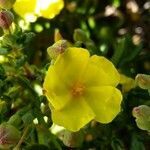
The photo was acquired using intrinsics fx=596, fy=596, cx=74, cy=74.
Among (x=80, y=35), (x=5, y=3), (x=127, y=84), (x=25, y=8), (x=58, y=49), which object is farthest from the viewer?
(x=25, y=8)

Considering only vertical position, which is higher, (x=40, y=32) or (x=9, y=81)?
(x=9, y=81)

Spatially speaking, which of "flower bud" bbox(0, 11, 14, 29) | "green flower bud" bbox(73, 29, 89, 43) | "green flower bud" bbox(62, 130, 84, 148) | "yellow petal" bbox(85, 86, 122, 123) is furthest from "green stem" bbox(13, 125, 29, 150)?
"green flower bud" bbox(73, 29, 89, 43)

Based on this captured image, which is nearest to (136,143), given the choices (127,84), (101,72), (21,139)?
(127,84)

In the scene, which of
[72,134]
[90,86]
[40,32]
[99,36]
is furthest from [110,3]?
[72,134]

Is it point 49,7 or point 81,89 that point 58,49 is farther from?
point 49,7

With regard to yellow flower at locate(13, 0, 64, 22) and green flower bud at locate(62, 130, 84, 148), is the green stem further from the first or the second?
yellow flower at locate(13, 0, 64, 22)

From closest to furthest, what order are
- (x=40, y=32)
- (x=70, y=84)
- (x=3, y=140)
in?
(x=3, y=140), (x=70, y=84), (x=40, y=32)

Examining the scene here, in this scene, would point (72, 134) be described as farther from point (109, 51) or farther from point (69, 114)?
point (109, 51)
